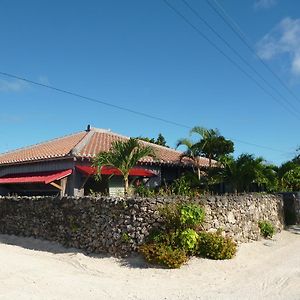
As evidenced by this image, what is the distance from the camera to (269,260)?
12.1m

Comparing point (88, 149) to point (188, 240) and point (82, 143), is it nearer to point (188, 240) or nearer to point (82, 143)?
point (82, 143)

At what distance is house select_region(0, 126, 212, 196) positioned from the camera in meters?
18.8

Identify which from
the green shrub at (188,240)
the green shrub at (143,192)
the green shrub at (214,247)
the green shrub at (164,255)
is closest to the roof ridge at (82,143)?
the green shrub at (143,192)

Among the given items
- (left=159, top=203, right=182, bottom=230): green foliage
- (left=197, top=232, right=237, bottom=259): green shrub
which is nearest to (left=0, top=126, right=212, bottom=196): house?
(left=159, top=203, right=182, bottom=230): green foliage

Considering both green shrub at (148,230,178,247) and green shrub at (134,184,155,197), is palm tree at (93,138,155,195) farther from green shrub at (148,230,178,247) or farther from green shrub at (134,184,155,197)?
green shrub at (148,230,178,247)

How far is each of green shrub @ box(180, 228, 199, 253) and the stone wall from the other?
0.85m

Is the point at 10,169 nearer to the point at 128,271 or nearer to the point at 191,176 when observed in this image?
the point at 191,176

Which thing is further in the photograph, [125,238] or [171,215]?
[125,238]

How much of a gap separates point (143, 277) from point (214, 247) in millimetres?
2348

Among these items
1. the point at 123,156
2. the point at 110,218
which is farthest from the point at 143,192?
the point at 110,218

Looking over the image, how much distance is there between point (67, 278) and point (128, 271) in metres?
1.65

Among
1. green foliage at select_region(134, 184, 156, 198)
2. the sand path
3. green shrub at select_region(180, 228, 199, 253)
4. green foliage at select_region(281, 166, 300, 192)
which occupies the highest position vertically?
green foliage at select_region(281, 166, 300, 192)

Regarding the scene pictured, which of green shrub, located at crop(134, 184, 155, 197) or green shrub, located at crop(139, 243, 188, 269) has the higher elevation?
green shrub, located at crop(134, 184, 155, 197)

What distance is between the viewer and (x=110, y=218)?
1254 centimetres
